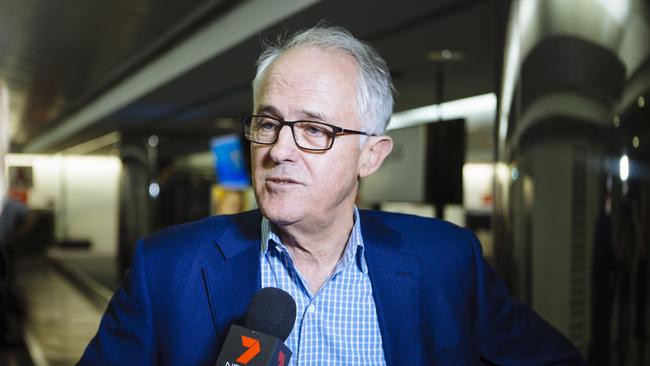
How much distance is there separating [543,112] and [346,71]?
1615 millimetres

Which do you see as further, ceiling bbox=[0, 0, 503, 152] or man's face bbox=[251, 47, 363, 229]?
ceiling bbox=[0, 0, 503, 152]

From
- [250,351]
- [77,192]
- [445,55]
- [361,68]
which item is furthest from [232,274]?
[77,192]

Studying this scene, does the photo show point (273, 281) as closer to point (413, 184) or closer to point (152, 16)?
point (413, 184)

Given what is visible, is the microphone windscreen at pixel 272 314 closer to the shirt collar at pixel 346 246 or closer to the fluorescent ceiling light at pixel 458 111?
the shirt collar at pixel 346 246

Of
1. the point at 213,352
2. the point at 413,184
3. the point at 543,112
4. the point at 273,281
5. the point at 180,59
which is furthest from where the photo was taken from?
the point at 180,59

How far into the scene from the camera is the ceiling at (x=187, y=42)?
4.26 meters

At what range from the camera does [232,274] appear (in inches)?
54.5

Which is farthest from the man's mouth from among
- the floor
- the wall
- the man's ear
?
the wall

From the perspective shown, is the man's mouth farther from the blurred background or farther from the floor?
the floor

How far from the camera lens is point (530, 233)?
2.86m

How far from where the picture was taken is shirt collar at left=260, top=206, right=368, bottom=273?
1448 millimetres

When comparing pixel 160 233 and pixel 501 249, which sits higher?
pixel 160 233

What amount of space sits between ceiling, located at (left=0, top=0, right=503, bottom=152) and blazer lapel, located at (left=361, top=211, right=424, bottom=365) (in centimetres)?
205

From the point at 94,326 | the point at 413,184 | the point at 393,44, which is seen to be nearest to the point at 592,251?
the point at 413,184
